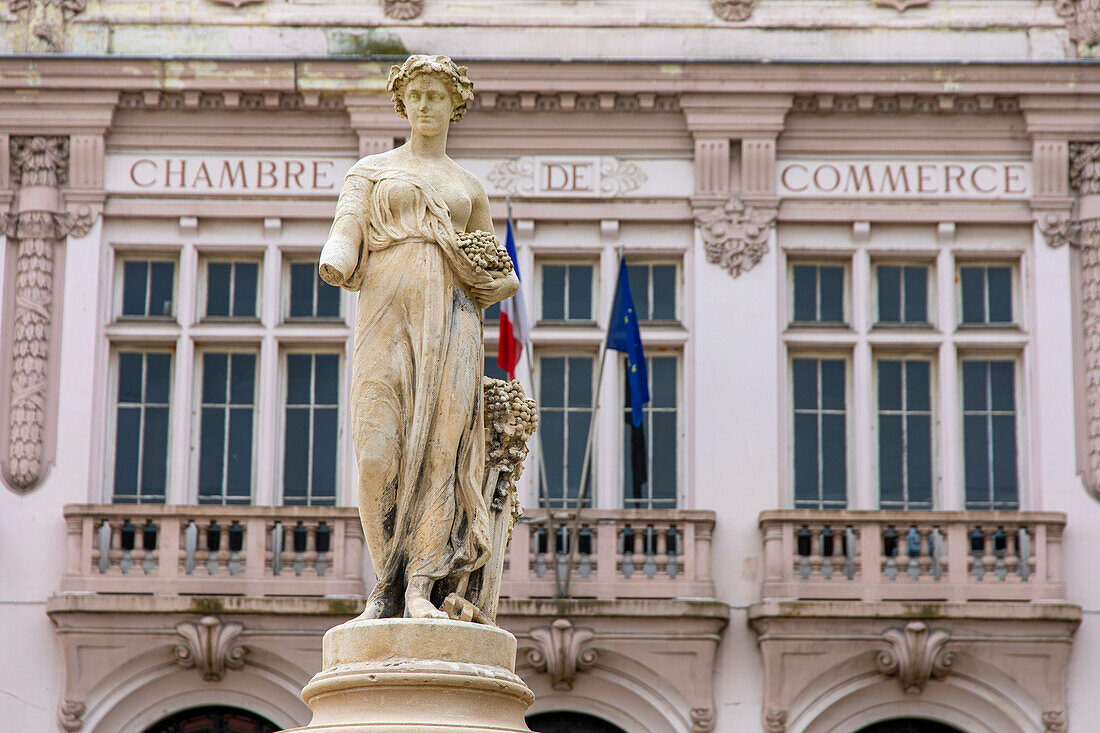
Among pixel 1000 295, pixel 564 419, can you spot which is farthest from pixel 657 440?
pixel 1000 295

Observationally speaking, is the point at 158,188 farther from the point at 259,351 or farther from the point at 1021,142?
the point at 1021,142

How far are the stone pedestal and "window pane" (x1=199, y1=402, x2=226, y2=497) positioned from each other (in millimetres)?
11865

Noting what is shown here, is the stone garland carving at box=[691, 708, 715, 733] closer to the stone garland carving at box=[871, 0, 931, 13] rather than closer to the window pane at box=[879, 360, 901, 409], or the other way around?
the window pane at box=[879, 360, 901, 409]

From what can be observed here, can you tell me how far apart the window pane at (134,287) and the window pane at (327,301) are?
1682 millimetres

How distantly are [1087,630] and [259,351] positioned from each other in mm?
8367

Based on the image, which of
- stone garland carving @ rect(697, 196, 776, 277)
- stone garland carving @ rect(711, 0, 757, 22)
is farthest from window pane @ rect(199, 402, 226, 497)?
stone garland carving @ rect(711, 0, 757, 22)

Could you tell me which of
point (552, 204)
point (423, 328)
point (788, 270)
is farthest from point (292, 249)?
point (423, 328)

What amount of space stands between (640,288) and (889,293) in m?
2.46

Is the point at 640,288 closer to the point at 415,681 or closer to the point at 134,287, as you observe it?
the point at 134,287

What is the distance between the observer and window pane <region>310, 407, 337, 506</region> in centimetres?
1998

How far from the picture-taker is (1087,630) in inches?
753

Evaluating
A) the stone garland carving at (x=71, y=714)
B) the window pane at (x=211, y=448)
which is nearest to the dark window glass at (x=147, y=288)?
the window pane at (x=211, y=448)

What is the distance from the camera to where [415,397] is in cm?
862

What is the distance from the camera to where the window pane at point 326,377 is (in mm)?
20219
